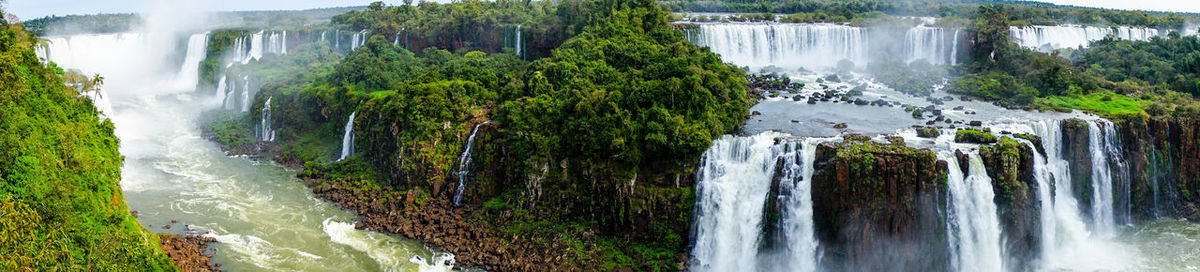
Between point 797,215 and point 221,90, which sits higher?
point 221,90

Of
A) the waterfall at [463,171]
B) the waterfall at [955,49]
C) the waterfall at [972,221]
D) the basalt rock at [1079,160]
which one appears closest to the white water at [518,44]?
the waterfall at [463,171]

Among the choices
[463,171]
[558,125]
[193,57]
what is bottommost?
[463,171]

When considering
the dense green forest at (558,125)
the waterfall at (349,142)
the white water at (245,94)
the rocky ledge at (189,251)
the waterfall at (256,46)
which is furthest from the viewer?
the waterfall at (256,46)

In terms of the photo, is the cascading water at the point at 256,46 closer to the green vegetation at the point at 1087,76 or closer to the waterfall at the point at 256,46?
the waterfall at the point at 256,46

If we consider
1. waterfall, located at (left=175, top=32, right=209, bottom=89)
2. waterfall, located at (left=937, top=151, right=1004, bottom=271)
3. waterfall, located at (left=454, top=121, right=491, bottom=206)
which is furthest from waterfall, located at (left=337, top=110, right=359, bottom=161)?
waterfall, located at (left=175, top=32, right=209, bottom=89)

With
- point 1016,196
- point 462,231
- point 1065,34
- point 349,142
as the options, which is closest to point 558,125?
point 462,231

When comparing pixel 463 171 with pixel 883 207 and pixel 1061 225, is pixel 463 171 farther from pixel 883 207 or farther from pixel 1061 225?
pixel 1061 225

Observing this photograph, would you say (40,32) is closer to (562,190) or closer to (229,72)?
(229,72)

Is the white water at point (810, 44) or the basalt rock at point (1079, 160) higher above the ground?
the white water at point (810, 44)
